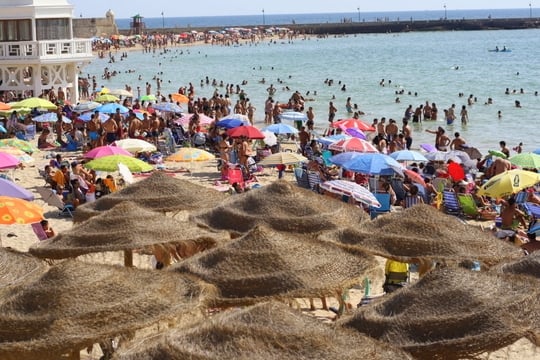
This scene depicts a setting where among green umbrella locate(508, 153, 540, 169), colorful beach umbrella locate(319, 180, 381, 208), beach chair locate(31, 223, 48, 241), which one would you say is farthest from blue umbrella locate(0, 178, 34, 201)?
green umbrella locate(508, 153, 540, 169)

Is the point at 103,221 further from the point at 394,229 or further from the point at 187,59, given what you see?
the point at 187,59

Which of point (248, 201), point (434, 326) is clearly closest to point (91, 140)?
point (248, 201)

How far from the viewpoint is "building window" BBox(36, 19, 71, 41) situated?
30109mm

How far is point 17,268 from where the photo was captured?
8.98 m

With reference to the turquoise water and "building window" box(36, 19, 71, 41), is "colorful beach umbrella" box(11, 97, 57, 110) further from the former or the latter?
the turquoise water

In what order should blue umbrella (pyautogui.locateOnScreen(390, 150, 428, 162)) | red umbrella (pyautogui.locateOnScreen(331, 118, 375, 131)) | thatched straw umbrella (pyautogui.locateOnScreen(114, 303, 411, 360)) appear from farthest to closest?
red umbrella (pyautogui.locateOnScreen(331, 118, 375, 131)), blue umbrella (pyautogui.locateOnScreen(390, 150, 428, 162)), thatched straw umbrella (pyautogui.locateOnScreen(114, 303, 411, 360))

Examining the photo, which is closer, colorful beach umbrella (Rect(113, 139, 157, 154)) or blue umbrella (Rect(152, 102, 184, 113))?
colorful beach umbrella (Rect(113, 139, 157, 154))

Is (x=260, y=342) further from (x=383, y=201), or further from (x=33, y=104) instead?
(x=33, y=104)

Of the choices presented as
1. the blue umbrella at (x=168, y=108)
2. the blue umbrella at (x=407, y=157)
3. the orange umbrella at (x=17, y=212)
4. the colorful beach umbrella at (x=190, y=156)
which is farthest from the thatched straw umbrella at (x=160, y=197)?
the blue umbrella at (x=168, y=108)

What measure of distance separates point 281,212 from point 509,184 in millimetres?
4741

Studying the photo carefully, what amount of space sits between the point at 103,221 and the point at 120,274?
2.18 meters

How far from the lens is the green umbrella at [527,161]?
1625 cm

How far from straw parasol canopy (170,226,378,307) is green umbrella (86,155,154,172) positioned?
656 centimetres

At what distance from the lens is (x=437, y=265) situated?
9.88 m
